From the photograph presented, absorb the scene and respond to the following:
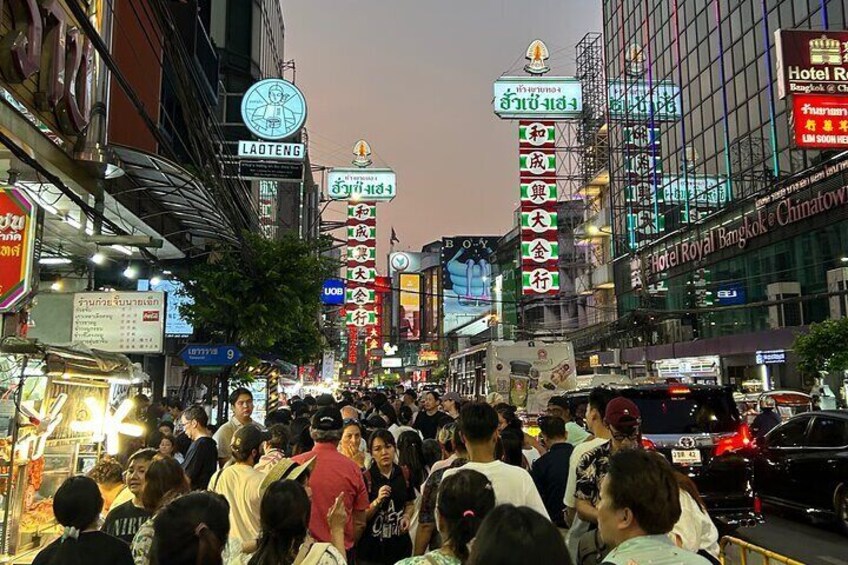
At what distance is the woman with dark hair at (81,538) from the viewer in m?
3.75

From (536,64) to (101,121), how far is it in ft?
96.6

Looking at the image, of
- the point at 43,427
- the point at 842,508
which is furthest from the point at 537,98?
the point at 43,427

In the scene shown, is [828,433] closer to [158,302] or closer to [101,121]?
[158,302]

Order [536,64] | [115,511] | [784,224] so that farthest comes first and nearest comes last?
[536,64] → [784,224] → [115,511]

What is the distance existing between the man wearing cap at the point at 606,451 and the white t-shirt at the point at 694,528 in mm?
856

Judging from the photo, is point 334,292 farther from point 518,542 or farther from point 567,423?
point 518,542

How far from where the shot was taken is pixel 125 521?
4.80m

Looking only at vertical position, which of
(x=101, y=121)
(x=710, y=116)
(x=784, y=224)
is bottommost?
(x=101, y=121)

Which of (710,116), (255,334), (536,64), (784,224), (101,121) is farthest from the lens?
(710,116)

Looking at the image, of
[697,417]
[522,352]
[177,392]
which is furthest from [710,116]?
[697,417]

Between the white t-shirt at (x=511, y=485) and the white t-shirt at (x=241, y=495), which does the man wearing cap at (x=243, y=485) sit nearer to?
the white t-shirt at (x=241, y=495)

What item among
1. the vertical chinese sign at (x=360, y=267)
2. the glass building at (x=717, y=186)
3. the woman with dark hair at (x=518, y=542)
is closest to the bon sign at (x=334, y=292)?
the vertical chinese sign at (x=360, y=267)

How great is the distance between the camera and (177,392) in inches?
866

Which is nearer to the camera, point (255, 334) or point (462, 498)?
point (462, 498)
